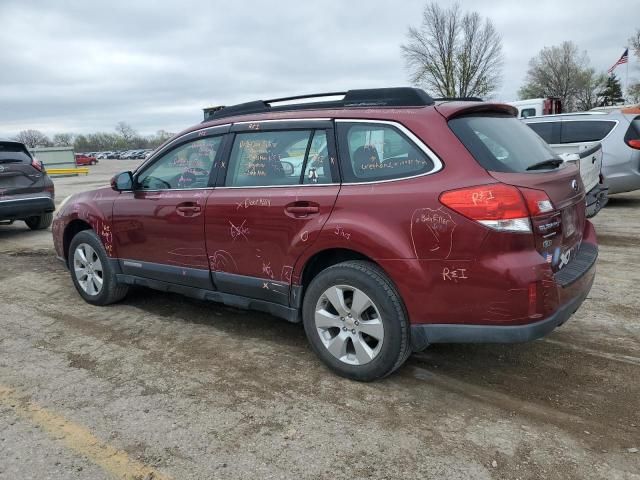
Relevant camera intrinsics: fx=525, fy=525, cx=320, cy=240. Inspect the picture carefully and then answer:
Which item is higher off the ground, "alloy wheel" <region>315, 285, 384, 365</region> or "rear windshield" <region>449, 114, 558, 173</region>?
"rear windshield" <region>449, 114, 558, 173</region>

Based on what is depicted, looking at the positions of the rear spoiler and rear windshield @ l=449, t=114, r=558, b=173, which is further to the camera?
the rear spoiler

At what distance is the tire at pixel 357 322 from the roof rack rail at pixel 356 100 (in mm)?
1049

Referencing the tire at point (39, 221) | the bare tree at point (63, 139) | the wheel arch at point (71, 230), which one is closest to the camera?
the wheel arch at point (71, 230)

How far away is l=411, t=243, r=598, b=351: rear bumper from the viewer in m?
2.77

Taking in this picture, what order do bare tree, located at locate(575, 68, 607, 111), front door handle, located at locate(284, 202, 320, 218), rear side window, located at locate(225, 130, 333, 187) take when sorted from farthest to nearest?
bare tree, located at locate(575, 68, 607, 111) → rear side window, located at locate(225, 130, 333, 187) → front door handle, located at locate(284, 202, 320, 218)

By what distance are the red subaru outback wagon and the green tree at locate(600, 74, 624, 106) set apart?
6663cm

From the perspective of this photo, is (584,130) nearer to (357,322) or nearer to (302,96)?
(302,96)

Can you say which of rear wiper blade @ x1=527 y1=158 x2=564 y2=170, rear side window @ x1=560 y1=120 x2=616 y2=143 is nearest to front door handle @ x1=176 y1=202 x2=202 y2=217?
rear wiper blade @ x1=527 y1=158 x2=564 y2=170

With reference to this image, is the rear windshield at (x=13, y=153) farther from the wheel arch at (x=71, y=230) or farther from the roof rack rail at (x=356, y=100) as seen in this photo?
the roof rack rail at (x=356, y=100)

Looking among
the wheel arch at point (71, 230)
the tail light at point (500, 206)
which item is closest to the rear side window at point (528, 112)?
the wheel arch at point (71, 230)

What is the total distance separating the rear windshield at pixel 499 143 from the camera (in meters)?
2.92

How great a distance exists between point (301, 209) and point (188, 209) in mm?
1107

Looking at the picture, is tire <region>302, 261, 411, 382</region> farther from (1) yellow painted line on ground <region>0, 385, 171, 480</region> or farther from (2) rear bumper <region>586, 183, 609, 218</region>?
(2) rear bumper <region>586, 183, 609, 218</region>

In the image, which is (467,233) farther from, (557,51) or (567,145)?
(557,51)
